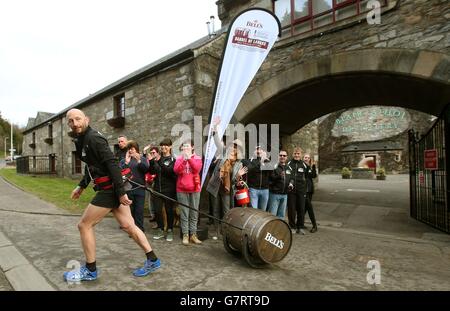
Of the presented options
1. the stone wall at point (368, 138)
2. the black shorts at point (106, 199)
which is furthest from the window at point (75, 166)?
the stone wall at point (368, 138)

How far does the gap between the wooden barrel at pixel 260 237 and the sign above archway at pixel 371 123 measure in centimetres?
3165

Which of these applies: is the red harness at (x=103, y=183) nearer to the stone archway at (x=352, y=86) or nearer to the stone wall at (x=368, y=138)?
the stone archway at (x=352, y=86)

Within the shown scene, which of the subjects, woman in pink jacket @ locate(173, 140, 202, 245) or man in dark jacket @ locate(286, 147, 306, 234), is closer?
woman in pink jacket @ locate(173, 140, 202, 245)

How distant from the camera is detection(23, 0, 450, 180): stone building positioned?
5980 mm

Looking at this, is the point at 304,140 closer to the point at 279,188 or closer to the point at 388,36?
the point at 388,36

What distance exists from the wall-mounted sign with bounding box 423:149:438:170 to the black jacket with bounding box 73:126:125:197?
674 cm

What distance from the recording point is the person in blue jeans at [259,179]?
5.51 metres

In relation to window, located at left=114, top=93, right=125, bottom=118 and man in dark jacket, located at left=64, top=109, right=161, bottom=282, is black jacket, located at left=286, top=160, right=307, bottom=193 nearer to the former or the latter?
man in dark jacket, located at left=64, top=109, right=161, bottom=282

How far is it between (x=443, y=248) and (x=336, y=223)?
2.40 metres

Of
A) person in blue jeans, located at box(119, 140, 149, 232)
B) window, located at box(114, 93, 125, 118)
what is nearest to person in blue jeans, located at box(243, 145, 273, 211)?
person in blue jeans, located at box(119, 140, 149, 232)

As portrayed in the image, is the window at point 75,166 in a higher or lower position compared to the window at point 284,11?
lower

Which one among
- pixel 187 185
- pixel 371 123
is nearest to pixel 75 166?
pixel 187 185
